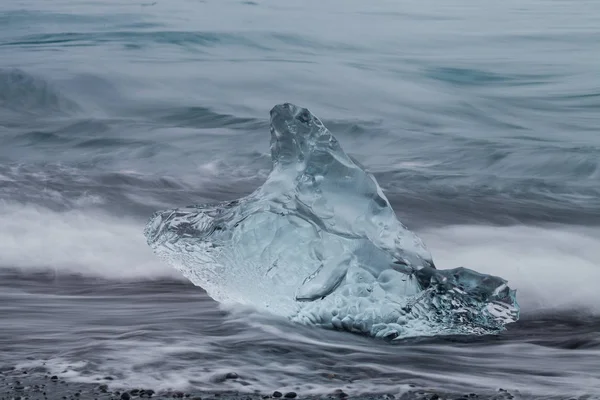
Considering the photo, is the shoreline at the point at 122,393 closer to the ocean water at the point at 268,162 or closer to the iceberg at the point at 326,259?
the ocean water at the point at 268,162

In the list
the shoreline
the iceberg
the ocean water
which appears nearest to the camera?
the shoreline

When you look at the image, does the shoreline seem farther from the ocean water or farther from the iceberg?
the iceberg

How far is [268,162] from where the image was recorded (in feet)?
30.3

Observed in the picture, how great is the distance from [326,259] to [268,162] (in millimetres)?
5487

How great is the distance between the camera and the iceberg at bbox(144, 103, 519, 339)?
374cm

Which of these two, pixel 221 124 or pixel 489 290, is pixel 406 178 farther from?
pixel 489 290

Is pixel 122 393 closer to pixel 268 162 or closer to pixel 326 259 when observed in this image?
pixel 326 259

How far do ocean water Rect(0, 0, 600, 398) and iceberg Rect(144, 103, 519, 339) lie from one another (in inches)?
4.3

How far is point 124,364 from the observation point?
315 centimetres

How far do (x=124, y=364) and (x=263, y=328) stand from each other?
0.70 m

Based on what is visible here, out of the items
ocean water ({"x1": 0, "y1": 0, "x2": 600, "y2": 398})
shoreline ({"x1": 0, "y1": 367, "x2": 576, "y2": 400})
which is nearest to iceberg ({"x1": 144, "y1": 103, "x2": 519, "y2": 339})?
ocean water ({"x1": 0, "y1": 0, "x2": 600, "y2": 398})

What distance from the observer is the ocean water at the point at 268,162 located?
3.42m

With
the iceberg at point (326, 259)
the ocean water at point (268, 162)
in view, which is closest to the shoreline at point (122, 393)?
the ocean water at point (268, 162)

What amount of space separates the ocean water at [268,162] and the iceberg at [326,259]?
0.11 metres
